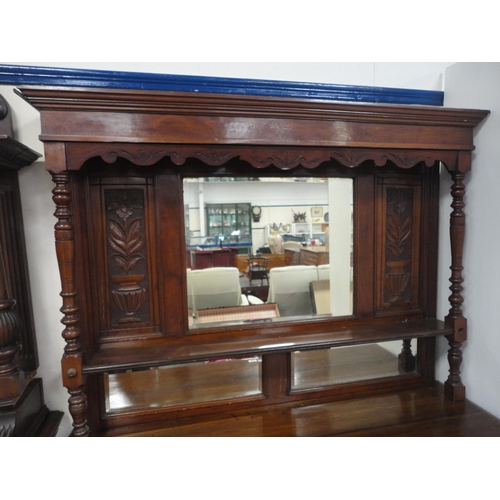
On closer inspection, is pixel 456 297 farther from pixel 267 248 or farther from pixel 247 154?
pixel 247 154

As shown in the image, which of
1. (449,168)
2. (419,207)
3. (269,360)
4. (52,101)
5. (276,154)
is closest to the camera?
(52,101)

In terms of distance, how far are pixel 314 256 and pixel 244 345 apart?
2.30 feet

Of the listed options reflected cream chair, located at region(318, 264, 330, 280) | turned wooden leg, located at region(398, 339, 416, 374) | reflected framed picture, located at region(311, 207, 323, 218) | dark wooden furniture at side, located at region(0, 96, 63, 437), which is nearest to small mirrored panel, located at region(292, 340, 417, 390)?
turned wooden leg, located at region(398, 339, 416, 374)

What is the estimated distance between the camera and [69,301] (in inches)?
55.7

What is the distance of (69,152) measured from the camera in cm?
134

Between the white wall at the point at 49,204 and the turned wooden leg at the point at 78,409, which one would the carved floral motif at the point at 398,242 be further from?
the turned wooden leg at the point at 78,409

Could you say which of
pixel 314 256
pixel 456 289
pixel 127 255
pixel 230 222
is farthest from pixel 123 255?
pixel 456 289

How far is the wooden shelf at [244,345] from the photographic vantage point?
5.07ft

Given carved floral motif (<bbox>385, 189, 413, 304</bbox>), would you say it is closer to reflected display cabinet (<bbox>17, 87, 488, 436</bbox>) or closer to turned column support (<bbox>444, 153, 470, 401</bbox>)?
reflected display cabinet (<bbox>17, 87, 488, 436</bbox>)

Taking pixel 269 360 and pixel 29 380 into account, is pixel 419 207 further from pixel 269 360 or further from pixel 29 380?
pixel 29 380

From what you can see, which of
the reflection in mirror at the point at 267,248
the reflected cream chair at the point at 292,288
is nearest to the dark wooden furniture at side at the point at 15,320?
the reflection in mirror at the point at 267,248

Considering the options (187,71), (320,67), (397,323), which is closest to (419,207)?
(397,323)

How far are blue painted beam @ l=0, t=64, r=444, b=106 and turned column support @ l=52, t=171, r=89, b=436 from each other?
2.00 feet

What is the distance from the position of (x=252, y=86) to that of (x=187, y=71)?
0.37 m
